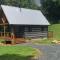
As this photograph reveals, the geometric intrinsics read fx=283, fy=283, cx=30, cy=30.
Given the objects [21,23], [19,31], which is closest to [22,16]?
[21,23]

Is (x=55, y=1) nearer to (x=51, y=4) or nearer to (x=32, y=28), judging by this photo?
(x=51, y=4)

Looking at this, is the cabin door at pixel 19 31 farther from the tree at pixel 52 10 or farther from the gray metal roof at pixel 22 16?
the tree at pixel 52 10

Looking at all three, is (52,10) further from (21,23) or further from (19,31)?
(21,23)

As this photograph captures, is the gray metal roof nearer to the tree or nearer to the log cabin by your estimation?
the log cabin

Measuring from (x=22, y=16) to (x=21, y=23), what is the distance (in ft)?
7.49

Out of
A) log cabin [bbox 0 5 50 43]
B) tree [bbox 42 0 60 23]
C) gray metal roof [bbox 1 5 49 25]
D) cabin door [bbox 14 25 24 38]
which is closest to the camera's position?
log cabin [bbox 0 5 50 43]

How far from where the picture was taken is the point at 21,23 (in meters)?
44.8

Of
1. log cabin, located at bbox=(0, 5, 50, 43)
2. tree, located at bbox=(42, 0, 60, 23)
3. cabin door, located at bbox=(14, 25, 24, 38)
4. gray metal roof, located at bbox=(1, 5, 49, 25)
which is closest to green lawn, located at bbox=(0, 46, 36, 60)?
log cabin, located at bbox=(0, 5, 50, 43)

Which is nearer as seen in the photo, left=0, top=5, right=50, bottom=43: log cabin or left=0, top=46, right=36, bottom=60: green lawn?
left=0, top=46, right=36, bottom=60: green lawn

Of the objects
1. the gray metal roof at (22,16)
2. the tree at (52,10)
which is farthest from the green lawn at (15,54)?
the tree at (52,10)

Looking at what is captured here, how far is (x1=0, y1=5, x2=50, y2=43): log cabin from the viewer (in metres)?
43.9

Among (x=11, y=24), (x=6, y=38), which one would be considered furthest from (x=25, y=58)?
(x=11, y=24)

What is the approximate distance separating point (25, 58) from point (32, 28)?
1024 inches

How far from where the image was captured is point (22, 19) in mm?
45781
